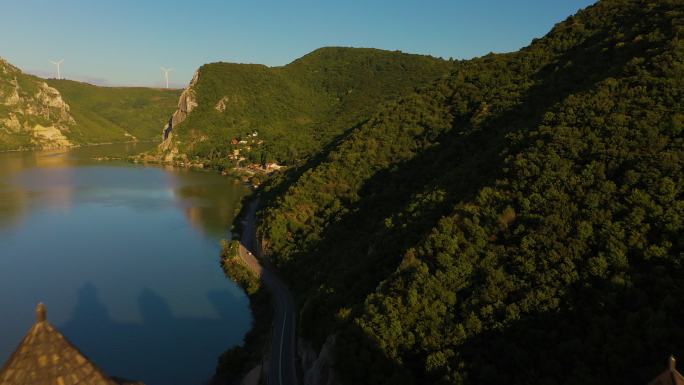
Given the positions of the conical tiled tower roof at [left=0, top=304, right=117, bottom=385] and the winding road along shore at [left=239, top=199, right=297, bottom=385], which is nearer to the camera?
the conical tiled tower roof at [left=0, top=304, right=117, bottom=385]

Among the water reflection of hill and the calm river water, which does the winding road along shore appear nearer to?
the calm river water

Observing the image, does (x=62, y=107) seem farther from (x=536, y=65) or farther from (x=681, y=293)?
(x=681, y=293)

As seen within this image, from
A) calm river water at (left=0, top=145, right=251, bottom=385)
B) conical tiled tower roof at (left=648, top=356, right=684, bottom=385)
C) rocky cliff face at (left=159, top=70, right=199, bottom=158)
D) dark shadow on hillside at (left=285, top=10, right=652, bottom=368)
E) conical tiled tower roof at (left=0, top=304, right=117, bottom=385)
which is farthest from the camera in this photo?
rocky cliff face at (left=159, top=70, right=199, bottom=158)

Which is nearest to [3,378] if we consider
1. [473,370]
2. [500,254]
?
[473,370]

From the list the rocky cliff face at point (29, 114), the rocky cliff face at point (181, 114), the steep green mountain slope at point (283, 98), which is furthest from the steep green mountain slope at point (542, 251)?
the rocky cliff face at point (29, 114)

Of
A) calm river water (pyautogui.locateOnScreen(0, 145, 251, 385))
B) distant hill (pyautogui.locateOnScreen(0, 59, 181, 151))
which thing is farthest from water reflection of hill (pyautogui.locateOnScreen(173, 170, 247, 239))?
distant hill (pyautogui.locateOnScreen(0, 59, 181, 151))

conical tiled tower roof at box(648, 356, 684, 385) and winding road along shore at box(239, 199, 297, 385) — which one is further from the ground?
conical tiled tower roof at box(648, 356, 684, 385)

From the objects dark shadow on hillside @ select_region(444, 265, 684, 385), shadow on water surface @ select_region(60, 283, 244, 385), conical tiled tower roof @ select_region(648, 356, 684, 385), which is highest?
conical tiled tower roof @ select_region(648, 356, 684, 385)
